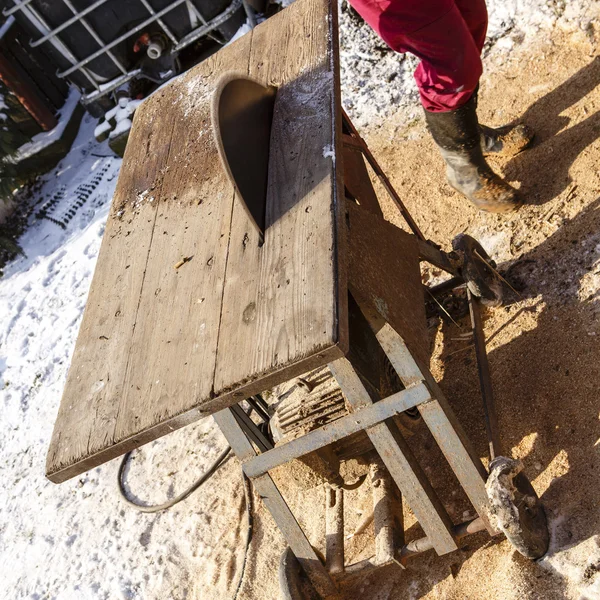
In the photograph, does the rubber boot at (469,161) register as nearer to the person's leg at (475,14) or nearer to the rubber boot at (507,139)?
the rubber boot at (507,139)

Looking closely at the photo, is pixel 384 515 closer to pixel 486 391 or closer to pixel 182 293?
pixel 486 391

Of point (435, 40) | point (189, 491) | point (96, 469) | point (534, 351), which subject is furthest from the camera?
point (96, 469)

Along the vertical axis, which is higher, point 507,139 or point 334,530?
point 507,139

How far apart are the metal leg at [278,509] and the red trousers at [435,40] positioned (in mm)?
1695

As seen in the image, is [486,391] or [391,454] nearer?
[391,454]

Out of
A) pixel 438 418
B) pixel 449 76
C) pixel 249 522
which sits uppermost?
pixel 449 76

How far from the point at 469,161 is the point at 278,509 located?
6.21ft

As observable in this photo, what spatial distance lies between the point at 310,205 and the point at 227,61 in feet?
4.32

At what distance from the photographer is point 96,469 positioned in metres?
4.29

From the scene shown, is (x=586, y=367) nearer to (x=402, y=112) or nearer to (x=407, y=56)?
(x=402, y=112)

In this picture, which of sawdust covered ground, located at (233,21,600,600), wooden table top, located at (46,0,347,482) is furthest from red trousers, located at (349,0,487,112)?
sawdust covered ground, located at (233,21,600,600)

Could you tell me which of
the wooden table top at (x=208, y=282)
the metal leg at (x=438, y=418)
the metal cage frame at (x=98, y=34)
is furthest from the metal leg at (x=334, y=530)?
the metal cage frame at (x=98, y=34)

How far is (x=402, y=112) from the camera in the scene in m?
4.63

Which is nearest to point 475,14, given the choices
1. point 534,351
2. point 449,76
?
point 449,76
